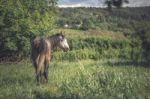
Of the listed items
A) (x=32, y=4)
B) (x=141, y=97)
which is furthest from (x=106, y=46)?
(x=141, y=97)

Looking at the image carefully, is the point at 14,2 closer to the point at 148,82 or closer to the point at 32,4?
the point at 32,4

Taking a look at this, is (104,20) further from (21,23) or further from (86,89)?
(86,89)

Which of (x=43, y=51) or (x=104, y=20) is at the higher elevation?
(x=43, y=51)

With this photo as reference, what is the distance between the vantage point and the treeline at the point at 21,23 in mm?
27156

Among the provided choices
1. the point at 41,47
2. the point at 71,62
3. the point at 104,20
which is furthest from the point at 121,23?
the point at 41,47

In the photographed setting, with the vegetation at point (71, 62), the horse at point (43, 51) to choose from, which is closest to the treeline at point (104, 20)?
the vegetation at point (71, 62)

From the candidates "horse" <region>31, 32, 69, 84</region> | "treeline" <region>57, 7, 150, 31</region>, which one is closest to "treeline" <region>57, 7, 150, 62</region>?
"treeline" <region>57, 7, 150, 31</region>

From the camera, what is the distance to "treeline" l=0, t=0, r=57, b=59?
27.2 m

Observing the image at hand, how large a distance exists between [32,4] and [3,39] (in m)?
3.37

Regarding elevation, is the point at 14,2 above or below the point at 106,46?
Result: above

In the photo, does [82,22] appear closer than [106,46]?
No

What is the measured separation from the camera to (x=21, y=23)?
27422 mm

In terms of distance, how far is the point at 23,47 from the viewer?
93.0 feet

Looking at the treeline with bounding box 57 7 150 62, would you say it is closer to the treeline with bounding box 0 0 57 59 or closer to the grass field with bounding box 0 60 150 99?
the grass field with bounding box 0 60 150 99
